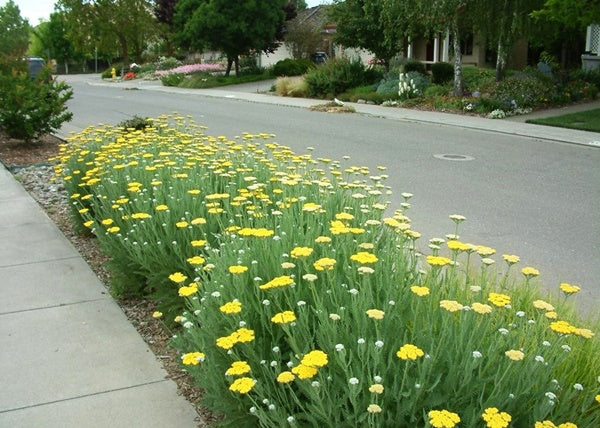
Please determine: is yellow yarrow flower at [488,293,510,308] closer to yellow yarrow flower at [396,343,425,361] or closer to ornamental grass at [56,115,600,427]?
ornamental grass at [56,115,600,427]

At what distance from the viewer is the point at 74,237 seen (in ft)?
22.9

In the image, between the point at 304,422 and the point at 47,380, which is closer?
the point at 304,422

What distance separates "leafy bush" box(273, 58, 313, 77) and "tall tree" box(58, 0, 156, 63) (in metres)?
25.1

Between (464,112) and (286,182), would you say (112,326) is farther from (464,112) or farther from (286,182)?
(464,112)

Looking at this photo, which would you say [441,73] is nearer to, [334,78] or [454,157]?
[334,78]

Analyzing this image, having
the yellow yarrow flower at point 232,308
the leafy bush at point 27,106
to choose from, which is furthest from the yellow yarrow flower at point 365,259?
the leafy bush at point 27,106

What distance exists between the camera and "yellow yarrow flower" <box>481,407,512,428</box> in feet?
6.94

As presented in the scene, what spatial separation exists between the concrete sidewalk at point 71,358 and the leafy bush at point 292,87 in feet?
74.7

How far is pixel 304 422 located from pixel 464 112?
18538 millimetres

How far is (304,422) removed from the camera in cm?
266

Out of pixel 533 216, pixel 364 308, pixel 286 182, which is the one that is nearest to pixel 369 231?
pixel 286 182

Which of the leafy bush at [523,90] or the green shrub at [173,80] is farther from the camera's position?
the green shrub at [173,80]

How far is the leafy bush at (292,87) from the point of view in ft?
92.4

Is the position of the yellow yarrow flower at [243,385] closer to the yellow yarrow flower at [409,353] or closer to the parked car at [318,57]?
the yellow yarrow flower at [409,353]
